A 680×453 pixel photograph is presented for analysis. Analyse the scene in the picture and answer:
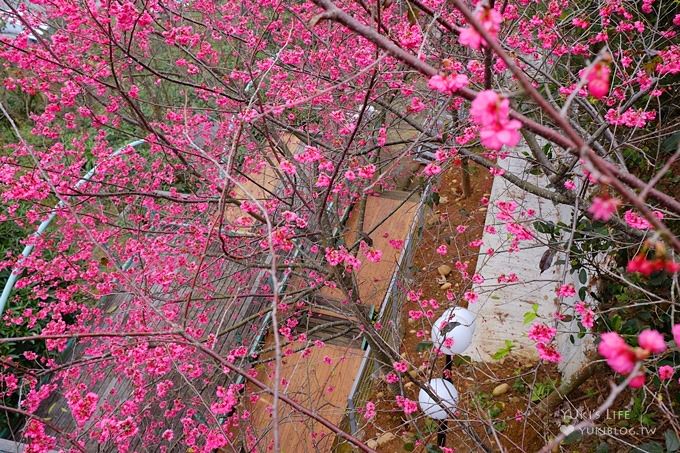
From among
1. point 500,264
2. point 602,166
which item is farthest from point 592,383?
point 602,166

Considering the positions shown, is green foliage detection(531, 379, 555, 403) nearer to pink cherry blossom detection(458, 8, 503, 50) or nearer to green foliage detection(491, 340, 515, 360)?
green foliage detection(491, 340, 515, 360)

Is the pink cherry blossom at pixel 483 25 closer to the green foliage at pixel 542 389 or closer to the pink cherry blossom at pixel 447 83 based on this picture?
the pink cherry blossom at pixel 447 83

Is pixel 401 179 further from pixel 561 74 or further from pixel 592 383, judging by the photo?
pixel 592 383

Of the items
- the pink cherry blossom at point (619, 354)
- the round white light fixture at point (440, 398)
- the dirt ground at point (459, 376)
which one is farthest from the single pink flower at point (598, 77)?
the round white light fixture at point (440, 398)

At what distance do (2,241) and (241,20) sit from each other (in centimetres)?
460

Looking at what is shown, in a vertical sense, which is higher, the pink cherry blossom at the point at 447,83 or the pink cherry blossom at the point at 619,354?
the pink cherry blossom at the point at 447,83

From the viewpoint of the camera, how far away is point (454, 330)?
329cm

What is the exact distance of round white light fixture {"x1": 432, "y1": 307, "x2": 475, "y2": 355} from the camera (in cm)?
321

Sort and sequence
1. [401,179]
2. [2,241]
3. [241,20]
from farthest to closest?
1. [401,179]
2. [2,241]
3. [241,20]

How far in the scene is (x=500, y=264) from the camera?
20.3ft

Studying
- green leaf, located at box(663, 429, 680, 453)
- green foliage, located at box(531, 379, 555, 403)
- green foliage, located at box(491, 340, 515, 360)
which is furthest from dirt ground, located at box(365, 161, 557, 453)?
green leaf, located at box(663, 429, 680, 453)

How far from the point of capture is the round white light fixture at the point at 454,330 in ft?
10.5

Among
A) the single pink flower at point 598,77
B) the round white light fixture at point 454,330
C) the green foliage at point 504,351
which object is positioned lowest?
the green foliage at point 504,351

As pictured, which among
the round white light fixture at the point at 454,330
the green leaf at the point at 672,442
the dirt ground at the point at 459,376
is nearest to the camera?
the green leaf at the point at 672,442
